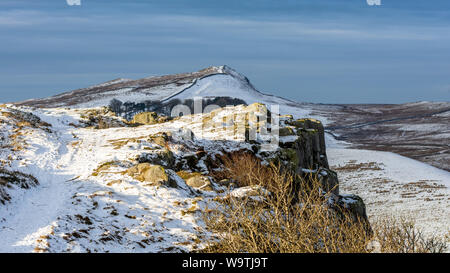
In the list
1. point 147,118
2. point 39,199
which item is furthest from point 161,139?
point 147,118

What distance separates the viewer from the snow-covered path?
144 ft

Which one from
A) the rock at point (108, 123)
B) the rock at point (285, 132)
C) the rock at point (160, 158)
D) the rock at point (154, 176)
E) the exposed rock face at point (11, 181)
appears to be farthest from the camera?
the rock at point (108, 123)

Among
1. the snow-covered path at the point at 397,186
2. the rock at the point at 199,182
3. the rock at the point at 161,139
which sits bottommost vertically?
the snow-covered path at the point at 397,186

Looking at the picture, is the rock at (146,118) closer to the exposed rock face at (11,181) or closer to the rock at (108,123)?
the rock at (108,123)

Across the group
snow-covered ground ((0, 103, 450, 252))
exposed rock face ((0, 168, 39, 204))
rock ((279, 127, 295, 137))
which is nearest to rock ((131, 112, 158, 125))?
snow-covered ground ((0, 103, 450, 252))

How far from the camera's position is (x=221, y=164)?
2762 centimetres

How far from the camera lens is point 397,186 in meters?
57.7

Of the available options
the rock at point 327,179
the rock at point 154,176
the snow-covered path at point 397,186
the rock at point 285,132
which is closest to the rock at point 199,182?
the rock at point 154,176

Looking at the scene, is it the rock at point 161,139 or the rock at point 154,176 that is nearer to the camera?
the rock at point 154,176

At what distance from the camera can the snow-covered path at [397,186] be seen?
44.0 metres

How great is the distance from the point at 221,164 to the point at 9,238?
1540 cm

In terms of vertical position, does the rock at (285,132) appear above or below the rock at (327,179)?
above

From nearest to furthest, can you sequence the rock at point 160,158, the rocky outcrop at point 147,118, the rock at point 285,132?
the rock at point 160,158 → the rock at point 285,132 → the rocky outcrop at point 147,118

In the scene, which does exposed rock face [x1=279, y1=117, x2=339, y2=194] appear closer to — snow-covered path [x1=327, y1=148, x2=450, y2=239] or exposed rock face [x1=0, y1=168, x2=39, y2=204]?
snow-covered path [x1=327, y1=148, x2=450, y2=239]
